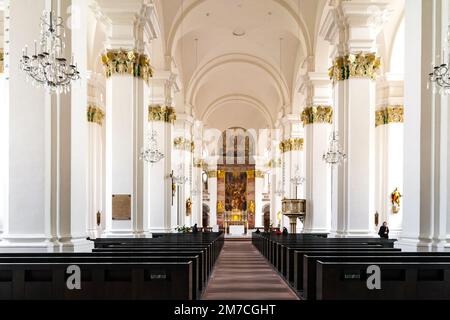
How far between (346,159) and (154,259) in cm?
795

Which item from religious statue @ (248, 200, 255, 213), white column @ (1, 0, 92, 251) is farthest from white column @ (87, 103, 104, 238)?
religious statue @ (248, 200, 255, 213)

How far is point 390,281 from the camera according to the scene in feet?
20.2

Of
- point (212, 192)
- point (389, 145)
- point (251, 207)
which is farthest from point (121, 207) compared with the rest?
point (251, 207)

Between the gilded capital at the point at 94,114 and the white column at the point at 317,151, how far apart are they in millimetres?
7670

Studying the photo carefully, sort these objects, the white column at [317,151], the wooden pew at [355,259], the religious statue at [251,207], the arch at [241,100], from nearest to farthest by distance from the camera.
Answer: the wooden pew at [355,259] → the white column at [317,151] → the arch at [241,100] → the religious statue at [251,207]

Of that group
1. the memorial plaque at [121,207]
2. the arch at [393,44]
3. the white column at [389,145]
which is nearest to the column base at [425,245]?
the memorial plaque at [121,207]

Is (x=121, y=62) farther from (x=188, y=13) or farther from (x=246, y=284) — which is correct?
(x=188, y=13)

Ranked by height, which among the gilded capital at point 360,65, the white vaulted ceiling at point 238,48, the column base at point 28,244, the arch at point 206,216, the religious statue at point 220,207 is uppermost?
the white vaulted ceiling at point 238,48

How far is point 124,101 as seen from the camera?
42.4ft

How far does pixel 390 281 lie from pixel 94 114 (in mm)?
15575

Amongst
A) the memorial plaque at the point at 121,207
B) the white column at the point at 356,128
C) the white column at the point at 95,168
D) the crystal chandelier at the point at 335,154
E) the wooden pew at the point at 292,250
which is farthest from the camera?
the white column at the point at 95,168

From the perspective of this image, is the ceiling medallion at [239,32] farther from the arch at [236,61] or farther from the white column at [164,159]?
the white column at [164,159]

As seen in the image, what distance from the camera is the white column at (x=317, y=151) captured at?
18.8m
